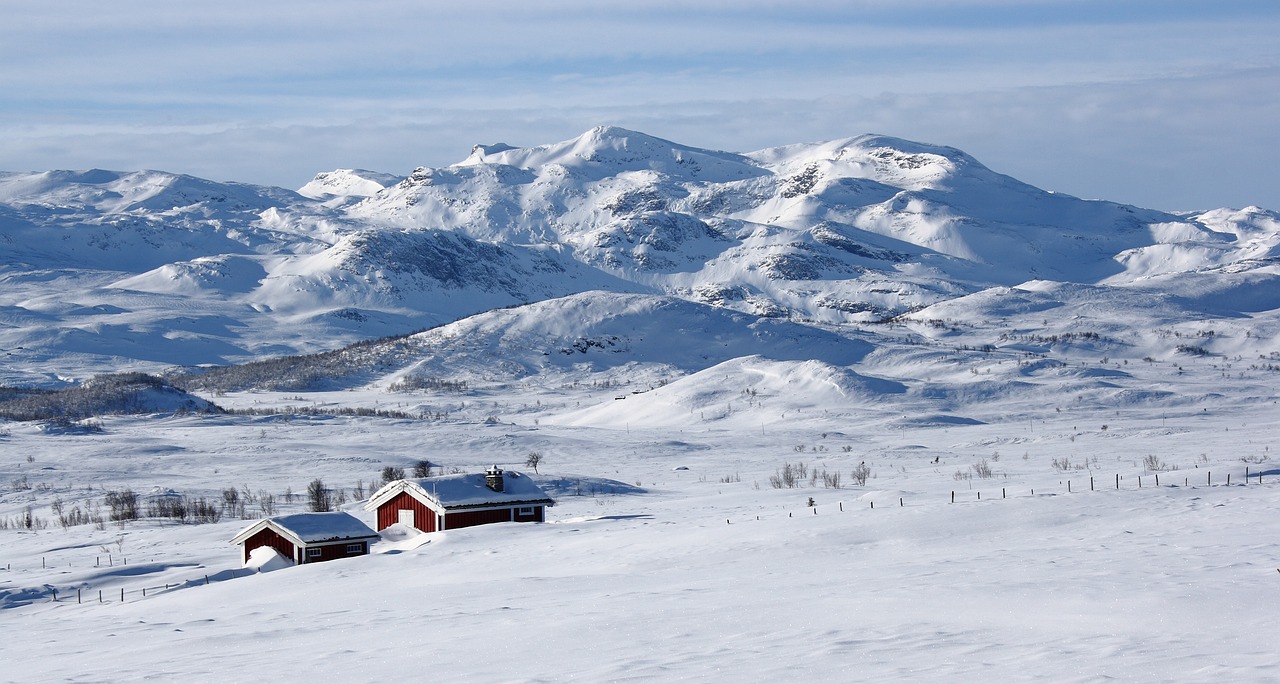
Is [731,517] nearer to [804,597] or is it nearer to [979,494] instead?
[979,494]

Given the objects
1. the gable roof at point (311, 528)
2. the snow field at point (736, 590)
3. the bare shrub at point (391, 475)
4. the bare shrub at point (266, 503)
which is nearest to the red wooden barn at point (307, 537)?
the gable roof at point (311, 528)

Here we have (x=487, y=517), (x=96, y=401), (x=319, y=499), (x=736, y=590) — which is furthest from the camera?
(x=96, y=401)

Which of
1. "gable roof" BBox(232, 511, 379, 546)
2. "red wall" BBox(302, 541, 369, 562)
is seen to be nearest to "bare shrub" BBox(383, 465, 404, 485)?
"gable roof" BBox(232, 511, 379, 546)

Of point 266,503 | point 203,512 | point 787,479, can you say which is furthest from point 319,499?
point 787,479

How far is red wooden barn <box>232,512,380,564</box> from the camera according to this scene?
1372 inches

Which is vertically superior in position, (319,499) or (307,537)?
(319,499)

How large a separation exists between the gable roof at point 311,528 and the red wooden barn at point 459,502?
10.2ft

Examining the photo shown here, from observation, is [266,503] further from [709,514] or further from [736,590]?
[736,590]

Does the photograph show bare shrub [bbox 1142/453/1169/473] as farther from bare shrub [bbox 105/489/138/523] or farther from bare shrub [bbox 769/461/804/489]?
bare shrub [bbox 105/489/138/523]

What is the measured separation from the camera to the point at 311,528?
35281 mm

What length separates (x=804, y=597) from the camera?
21172 millimetres

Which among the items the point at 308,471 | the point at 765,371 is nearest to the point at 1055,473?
the point at 308,471

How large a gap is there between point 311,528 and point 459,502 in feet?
17.8

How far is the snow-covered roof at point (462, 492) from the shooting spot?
3919 cm
